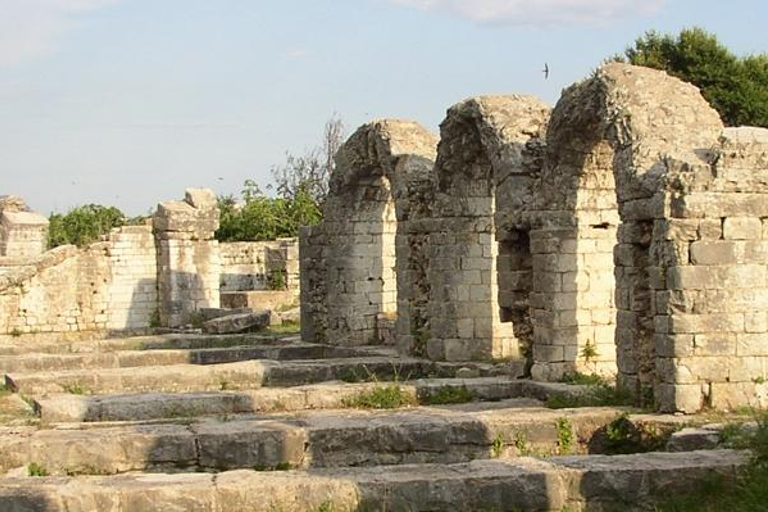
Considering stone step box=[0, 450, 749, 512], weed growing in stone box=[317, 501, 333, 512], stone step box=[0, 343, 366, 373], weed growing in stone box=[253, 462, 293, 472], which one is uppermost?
stone step box=[0, 343, 366, 373]

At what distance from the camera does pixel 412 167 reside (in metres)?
18.1

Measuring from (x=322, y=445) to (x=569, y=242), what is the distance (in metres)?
4.66

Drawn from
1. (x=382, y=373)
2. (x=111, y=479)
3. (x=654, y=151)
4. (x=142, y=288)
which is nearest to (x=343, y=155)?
(x=382, y=373)

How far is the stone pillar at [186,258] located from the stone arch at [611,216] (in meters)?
12.1

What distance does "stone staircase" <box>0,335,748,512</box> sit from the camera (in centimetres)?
805

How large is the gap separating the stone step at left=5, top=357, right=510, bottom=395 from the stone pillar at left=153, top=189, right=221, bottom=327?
9.55 meters

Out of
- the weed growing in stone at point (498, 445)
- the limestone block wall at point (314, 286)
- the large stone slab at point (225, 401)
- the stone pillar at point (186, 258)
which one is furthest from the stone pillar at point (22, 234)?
the weed growing in stone at point (498, 445)

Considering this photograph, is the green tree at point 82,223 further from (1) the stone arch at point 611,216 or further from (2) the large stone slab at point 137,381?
(1) the stone arch at point 611,216

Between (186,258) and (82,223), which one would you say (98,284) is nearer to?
(186,258)

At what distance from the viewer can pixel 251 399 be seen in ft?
42.5

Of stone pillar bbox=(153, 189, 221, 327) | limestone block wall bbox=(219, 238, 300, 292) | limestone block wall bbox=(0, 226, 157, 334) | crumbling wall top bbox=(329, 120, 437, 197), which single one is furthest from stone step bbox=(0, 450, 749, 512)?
limestone block wall bbox=(219, 238, 300, 292)

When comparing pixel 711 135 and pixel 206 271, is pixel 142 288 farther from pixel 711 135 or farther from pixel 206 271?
pixel 711 135

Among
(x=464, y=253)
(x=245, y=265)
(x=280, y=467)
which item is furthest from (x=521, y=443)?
(x=245, y=265)

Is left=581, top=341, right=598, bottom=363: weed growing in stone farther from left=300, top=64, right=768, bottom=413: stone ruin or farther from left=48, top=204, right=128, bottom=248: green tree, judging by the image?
left=48, top=204, right=128, bottom=248: green tree
